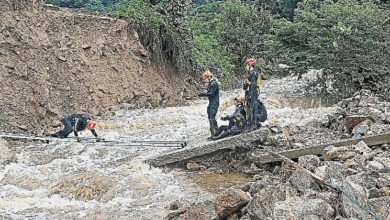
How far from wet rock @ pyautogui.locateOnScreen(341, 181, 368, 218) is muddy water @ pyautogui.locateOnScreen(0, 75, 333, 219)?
7.47ft

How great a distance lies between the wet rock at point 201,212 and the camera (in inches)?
186

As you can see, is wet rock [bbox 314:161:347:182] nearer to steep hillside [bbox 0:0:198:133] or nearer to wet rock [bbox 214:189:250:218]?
wet rock [bbox 214:189:250:218]

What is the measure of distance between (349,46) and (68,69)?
1073 centimetres

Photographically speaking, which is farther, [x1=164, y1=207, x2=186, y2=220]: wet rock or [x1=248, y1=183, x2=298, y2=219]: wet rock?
[x1=164, y1=207, x2=186, y2=220]: wet rock

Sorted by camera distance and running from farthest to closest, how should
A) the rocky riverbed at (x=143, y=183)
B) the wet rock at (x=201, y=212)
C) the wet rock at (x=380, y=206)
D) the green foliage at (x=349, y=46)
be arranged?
1. the green foliage at (x=349, y=46)
2. the rocky riverbed at (x=143, y=183)
3. the wet rock at (x=201, y=212)
4. the wet rock at (x=380, y=206)

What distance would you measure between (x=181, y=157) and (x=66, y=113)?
18.9 ft

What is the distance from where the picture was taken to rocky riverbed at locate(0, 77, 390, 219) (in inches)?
191

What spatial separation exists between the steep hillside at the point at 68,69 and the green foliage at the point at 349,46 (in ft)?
18.7

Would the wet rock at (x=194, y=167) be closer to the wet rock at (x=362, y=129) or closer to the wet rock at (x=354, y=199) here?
the wet rock at (x=362, y=129)

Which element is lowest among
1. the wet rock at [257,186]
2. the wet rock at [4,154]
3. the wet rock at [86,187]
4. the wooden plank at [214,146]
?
the wet rock at [4,154]

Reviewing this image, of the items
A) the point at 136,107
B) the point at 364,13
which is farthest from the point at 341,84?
the point at 136,107

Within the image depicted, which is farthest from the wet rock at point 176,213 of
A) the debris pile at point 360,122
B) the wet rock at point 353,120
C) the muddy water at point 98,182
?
the wet rock at point 353,120

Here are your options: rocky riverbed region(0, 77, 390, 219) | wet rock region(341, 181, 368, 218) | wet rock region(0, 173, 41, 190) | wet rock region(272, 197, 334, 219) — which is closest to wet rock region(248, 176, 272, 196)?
rocky riverbed region(0, 77, 390, 219)

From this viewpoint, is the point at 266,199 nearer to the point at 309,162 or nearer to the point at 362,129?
the point at 309,162
